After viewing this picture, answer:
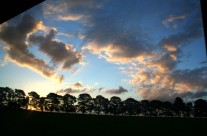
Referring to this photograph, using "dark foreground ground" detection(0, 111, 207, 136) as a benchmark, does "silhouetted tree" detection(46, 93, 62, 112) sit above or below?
above

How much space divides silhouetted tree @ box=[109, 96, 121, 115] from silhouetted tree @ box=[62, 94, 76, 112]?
1762cm

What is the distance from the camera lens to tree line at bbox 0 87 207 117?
3211 inches

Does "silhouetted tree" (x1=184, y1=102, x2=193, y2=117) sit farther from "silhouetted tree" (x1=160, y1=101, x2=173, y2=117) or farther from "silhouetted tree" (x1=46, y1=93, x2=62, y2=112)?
"silhouetted tree" (x1=46, y1=93, x2=62, y2=112)

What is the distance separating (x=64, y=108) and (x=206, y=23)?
295ft

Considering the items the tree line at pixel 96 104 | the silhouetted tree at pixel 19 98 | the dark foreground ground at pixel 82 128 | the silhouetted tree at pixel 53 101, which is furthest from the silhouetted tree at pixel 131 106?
the dark foreground ground at pixel 82 128

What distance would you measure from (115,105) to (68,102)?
22409 mm

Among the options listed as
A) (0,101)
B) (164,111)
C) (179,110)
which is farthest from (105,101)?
(0,101)

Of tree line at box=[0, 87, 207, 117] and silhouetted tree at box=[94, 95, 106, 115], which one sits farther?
silhouetted tree at box=[94, 95, 106, 115]

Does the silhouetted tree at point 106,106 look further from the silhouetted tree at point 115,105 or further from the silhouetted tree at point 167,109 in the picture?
the silhouetted tree at point 167,109

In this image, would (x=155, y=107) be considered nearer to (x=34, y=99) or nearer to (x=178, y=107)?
(x=178, y=107)

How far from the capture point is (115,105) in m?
98.6

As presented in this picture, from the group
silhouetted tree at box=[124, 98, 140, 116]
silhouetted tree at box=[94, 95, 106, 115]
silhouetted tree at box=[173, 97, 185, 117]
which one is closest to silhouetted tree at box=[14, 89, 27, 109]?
silhouetted tree at box=[94, 95, 106, 115]

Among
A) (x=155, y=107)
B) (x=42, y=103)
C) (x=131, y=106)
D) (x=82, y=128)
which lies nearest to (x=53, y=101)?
(x=42, y=103)

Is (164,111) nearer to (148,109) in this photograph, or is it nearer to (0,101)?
(148,109)
